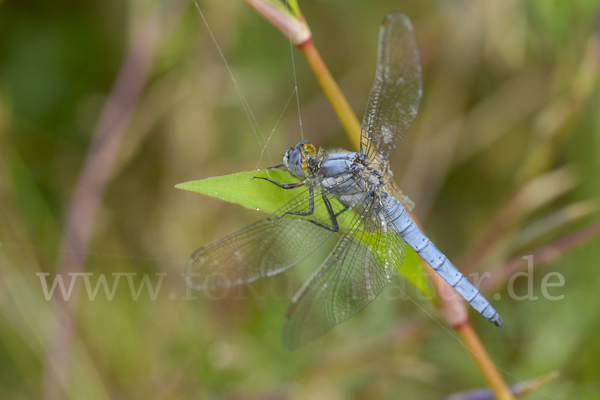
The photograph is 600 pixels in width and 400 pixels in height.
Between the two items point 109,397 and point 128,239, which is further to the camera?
point 128,239

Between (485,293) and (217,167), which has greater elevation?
(217,167)

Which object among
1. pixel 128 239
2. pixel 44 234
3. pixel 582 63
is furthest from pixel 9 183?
pixel 582 63

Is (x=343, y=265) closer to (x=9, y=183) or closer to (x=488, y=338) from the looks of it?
(x=488, y=338)

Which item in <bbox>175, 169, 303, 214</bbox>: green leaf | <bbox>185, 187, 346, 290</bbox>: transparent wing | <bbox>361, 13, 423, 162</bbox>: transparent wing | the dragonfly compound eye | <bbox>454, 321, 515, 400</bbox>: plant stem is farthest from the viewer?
the dragonfly compound eye

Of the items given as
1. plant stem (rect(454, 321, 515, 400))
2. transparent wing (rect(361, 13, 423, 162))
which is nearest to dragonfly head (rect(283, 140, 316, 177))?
transparent wing (rect(361, 13, 423, 162))

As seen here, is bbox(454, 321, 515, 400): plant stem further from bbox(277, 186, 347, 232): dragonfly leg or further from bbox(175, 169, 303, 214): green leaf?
bbox(175, 169, 303, 214): green leaf

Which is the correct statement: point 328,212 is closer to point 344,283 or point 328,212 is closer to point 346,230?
point 346,230

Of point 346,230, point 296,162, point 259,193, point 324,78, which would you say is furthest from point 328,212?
point 324,78
